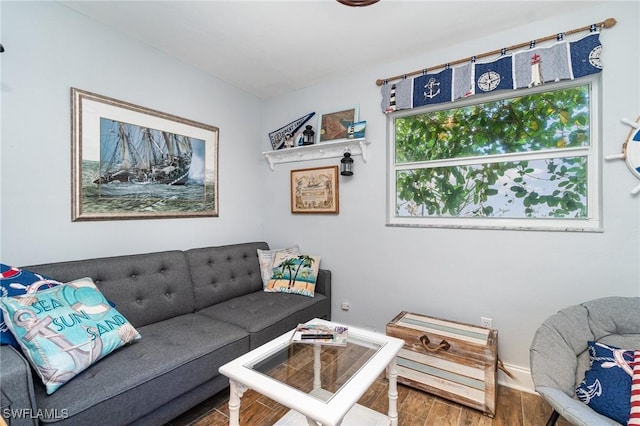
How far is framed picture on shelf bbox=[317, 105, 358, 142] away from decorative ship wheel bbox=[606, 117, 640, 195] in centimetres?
182

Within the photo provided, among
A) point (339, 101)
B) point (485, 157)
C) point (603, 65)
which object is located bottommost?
point (485, 157)

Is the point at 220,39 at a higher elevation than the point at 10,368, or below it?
higher

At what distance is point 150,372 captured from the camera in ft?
4.43

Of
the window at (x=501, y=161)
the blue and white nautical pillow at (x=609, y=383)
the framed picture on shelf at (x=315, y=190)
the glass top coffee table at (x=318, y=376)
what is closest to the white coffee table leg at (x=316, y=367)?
the glass top coffee table at (x=318, y=376)

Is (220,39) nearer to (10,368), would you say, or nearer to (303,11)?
(303,11)

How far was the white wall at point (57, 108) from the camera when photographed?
5.32 ft

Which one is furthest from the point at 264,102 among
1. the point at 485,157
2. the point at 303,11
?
the point at 485,157

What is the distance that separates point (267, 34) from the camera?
2080mm

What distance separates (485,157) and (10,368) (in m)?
2.80

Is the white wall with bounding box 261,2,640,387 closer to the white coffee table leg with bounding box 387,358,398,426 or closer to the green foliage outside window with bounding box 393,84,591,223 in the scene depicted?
the green foliage outside window with bounding box 393,84,591,223

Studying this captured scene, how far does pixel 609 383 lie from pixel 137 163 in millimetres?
3049

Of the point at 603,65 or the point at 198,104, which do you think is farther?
the point at 198,104

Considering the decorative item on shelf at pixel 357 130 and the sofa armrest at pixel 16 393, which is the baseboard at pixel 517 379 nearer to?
the decorative item on shelf at pixel 357 130

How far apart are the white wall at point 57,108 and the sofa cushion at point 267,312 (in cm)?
74
